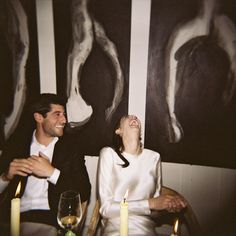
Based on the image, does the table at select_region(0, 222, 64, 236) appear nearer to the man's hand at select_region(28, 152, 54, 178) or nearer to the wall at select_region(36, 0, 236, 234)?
the man's hand at select_region(28, 152, 54, 178)

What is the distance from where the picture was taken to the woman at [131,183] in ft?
6.78

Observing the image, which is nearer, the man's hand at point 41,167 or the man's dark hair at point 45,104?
the man's hand at point 41,167

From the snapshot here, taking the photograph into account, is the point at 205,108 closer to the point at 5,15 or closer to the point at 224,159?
the point at 224,159

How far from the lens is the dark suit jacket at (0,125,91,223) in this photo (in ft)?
7.14

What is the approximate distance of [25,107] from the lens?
117 inches

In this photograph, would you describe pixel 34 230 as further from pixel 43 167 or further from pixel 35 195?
pixel 35 195

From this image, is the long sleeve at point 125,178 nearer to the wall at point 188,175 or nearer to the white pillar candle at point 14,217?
the wall at point 188,175

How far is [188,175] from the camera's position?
2793mm

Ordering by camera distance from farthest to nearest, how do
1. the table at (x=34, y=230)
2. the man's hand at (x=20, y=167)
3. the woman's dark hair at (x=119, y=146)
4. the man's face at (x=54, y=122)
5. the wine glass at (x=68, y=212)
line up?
the man's face at (x=54, y=122)
the woman's dark hair at (x=119, y=146)
the man's hand at (x=20, y=167)
the table at (x=34, y=230)
the wine glass at (x=68, y=212)

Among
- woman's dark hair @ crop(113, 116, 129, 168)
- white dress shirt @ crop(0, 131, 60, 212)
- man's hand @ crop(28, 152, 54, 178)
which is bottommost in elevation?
white dress shirt @ crop(0, 131, 60, 212)

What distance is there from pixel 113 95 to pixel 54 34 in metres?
0.89

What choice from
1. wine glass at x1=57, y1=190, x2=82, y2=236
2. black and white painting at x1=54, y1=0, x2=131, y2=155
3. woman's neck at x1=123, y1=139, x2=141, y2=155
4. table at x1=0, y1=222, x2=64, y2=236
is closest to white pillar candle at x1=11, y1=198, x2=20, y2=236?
wine glass at x1=57, y1=190, x2=82, y2=236

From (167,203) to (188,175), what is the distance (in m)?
0.82

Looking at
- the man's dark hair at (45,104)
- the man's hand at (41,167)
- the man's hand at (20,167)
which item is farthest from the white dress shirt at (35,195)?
the man's dark hair at (45,104)
